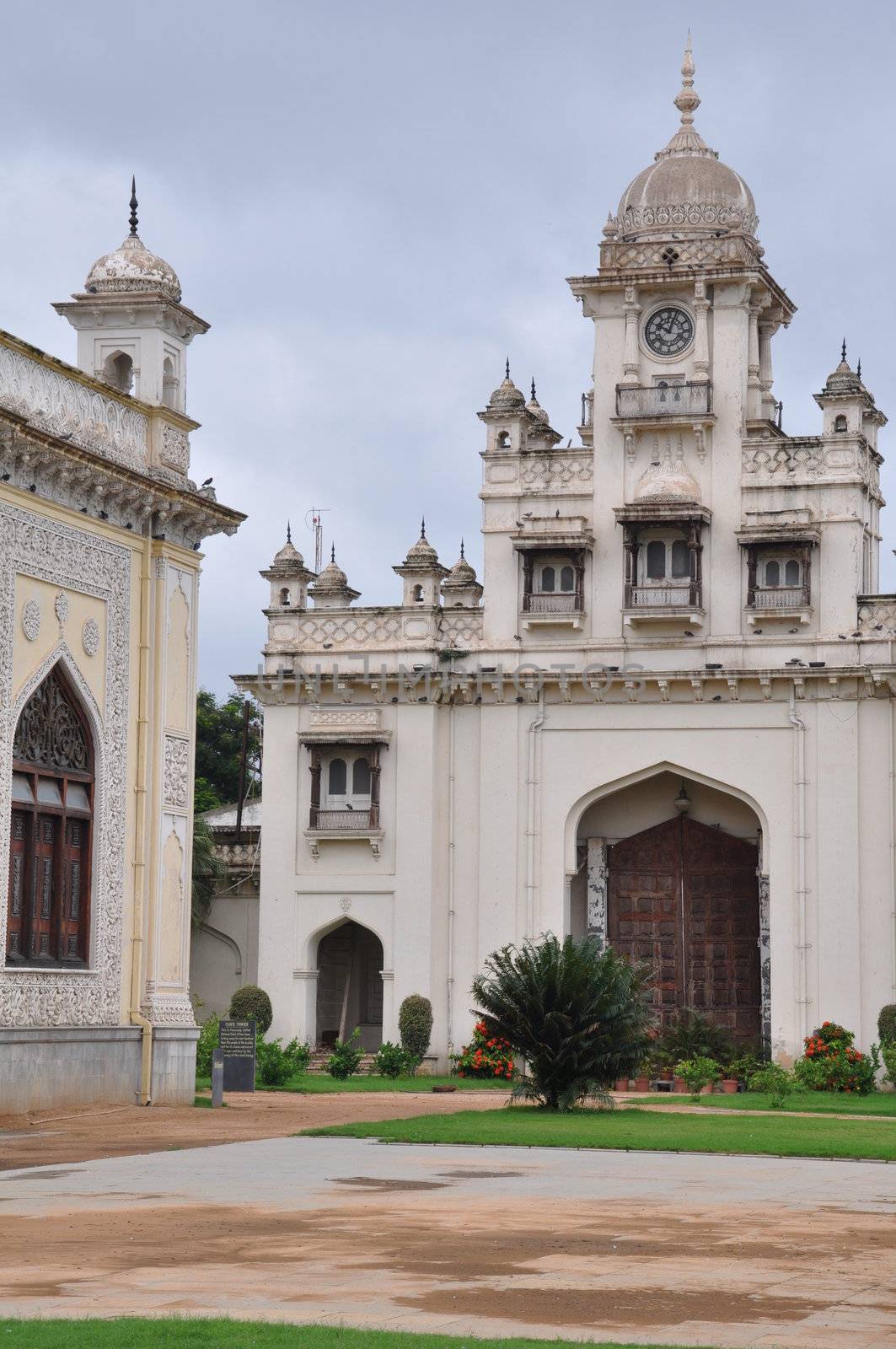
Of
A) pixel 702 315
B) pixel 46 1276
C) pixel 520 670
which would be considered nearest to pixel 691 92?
pixel 702 315

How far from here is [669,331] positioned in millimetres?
34312

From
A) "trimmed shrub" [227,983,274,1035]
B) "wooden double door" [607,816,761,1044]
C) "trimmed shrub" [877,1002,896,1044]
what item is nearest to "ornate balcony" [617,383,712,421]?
"wooden double door" [607,816,761,1044]

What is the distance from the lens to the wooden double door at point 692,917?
110ft

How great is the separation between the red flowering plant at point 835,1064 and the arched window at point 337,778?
28.0 feet

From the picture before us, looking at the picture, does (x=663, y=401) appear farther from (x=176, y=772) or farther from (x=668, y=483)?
(x=176, y=772)

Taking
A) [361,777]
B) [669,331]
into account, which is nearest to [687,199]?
[669,331]

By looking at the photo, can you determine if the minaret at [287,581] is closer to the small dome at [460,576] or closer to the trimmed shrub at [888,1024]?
the small dome at [460,576]

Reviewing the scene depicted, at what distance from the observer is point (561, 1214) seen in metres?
12.0

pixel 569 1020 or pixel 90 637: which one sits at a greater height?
pixel 90 637

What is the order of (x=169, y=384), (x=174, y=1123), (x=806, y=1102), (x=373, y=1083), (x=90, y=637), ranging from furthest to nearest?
(x=373, y=1083) → (x=806, y=1102) → (x=169, y=384) → (x=90, y=637) → (x=174, y=1123)

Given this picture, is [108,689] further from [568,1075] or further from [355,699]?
[355,699]

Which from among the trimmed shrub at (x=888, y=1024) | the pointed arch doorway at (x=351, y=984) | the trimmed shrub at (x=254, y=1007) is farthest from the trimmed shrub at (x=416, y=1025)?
the trimmed shrub at (x=888, y=1024)

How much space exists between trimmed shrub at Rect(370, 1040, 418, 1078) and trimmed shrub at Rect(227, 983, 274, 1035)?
8.74 feet

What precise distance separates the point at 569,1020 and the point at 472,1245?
36.9 ft
